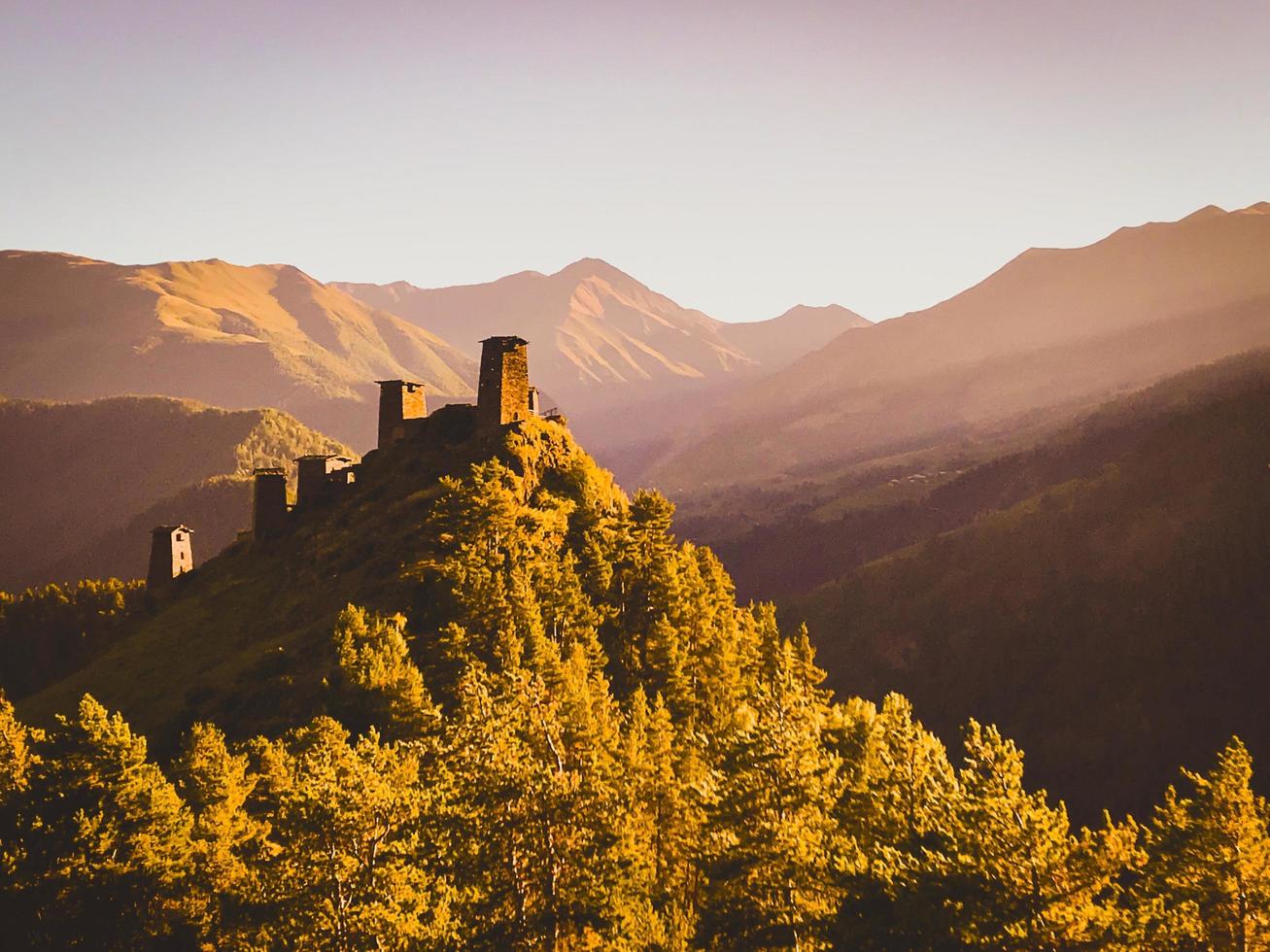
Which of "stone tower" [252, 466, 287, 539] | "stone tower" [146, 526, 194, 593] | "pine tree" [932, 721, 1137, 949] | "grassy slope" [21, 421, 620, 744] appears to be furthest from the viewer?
"stone tower" [146, 526, 194, 593]

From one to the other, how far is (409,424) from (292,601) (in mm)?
19636

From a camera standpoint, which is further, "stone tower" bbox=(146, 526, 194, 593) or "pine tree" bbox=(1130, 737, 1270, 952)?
"stone tower" bbox=(146, 526, 194, 593)

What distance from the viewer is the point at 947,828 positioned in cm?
2300

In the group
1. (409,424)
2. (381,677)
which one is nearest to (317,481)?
(409,424)

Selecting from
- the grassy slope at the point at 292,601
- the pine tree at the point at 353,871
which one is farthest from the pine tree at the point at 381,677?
the pine tree at the point at 353,871

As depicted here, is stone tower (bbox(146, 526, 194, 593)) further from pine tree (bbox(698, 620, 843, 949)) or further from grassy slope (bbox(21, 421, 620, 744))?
pine tree (bbox(698, 620, 843, 949))

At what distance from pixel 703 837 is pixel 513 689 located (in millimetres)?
8566

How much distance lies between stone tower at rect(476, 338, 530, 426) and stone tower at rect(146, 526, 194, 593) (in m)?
39.3

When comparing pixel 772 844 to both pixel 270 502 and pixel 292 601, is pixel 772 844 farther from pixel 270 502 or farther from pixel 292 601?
pixel 270 502

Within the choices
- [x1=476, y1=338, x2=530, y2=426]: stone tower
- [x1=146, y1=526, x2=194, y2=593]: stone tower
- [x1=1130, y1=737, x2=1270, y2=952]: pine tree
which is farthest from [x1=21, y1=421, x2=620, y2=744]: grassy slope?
[x1=1130, y1=737, x2=1270, y2=952]: pine tree

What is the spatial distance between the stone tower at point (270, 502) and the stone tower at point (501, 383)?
20.1 metres

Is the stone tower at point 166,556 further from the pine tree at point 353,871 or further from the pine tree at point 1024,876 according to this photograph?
→ the pine tree at point 1024,876

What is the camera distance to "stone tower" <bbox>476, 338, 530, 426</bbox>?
6456cm

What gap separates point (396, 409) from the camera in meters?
74.2
